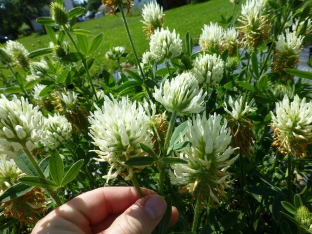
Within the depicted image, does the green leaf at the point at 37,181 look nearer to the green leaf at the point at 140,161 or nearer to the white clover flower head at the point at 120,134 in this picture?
the white clover flower head at the point at 120,134

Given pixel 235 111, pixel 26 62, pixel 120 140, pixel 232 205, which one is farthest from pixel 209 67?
pixel 26 62

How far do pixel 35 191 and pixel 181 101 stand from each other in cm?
87

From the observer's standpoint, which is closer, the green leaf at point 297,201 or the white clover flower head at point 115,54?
the green leaf at point 297,201

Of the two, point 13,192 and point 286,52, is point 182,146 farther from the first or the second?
point 286,52

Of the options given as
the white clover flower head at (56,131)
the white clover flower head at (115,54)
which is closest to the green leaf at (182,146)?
the white clover flower head at (56,131)

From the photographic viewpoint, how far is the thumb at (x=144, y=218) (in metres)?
Result: 1.23

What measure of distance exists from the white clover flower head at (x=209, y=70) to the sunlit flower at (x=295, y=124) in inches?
17.9

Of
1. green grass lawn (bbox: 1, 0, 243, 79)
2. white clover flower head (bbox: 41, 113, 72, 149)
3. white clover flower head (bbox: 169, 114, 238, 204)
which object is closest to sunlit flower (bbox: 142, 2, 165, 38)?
green grass lawn (bbox: 1, 0, 243, 79)

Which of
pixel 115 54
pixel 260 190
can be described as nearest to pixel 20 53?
pixel 115 54

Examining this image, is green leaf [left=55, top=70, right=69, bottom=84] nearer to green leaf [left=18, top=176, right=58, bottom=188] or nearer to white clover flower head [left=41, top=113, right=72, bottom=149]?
white clover flower head [left=41, top=113, right=72, bottom=149]

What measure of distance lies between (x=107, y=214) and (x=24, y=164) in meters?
0.58

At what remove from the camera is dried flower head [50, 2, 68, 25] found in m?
1.90

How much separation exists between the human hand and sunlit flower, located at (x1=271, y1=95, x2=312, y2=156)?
2.18ft

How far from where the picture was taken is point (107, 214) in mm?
1680
